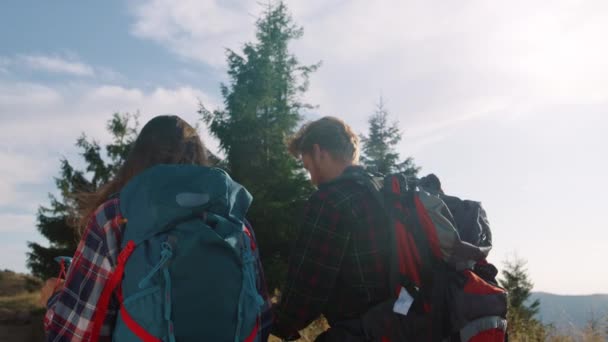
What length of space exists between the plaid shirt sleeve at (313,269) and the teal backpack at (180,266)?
397 millimetres

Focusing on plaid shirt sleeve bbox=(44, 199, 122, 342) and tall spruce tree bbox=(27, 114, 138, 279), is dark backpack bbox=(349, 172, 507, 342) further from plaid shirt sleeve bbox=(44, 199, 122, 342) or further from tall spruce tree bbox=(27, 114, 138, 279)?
tall spruce tree bbox=(27, 114, 138, 279)

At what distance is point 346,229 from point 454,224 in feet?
1.97

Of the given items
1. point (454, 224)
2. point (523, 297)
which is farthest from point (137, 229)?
point (523, 297)

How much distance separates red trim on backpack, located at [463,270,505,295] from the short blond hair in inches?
38.7

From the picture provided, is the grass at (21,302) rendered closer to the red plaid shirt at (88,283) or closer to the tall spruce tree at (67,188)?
the tall spruce tree at (67,188)

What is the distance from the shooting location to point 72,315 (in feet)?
7.86

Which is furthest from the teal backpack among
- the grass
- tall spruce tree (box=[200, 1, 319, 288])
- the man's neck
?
the grass

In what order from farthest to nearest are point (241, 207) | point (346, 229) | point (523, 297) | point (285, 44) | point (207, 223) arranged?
1. point (523, 297)
2. point (285, 44)
3. point (346, 229)
4. point (241, 207)
5. point (207, 223)

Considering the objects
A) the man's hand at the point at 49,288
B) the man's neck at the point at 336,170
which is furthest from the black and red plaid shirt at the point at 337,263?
the man's hand at the point at 49,288

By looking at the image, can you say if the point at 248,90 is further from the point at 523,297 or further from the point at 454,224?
the point at 523,297

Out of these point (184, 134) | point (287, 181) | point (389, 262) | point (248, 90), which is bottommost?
point (389, 262)

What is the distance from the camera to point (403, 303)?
8.92 ft

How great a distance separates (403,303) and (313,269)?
51 centimetres

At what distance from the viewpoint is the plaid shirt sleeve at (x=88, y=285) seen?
7.77 ft
